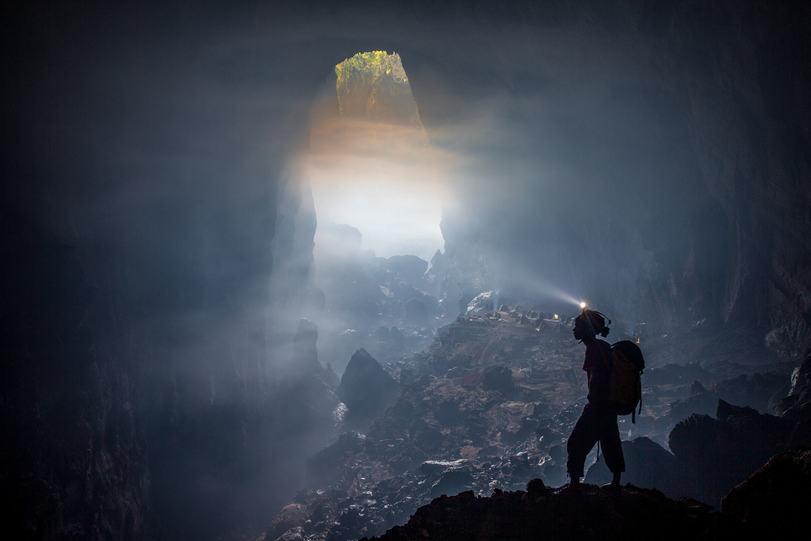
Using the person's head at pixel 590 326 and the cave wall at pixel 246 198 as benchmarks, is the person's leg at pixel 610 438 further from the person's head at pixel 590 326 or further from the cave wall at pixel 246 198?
the cave wall at pixel 246 198

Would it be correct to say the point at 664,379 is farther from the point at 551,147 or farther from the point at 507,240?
the point at 507,240

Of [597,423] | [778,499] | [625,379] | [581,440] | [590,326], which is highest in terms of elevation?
[590,326]

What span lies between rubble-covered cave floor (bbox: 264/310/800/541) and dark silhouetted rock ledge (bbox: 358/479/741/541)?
11481mm

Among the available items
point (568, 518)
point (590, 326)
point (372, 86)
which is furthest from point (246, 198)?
point (568, 518)

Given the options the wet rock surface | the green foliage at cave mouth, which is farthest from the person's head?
the green foliage at cave mouth

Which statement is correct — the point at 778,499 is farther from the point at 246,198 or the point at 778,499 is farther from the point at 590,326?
the point at 246,198

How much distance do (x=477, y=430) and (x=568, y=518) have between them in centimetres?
2717

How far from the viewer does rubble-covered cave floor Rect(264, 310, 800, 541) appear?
923 inches

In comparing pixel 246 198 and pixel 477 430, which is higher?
pixel 246 198

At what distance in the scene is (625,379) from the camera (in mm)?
6156

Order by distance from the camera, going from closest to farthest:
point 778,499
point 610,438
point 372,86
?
point 778,499 → point 610,438 → point 372,86

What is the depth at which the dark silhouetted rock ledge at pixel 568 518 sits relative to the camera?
16.4 ft

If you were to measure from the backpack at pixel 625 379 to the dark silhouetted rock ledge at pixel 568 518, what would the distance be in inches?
45.0

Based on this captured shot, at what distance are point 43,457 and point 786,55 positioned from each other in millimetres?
34532
